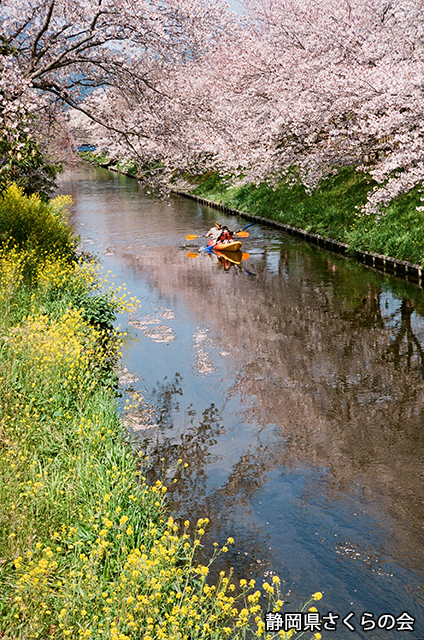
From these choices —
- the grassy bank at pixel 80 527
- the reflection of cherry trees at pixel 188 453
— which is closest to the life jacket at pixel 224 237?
the grassy bank at pixel 80 527

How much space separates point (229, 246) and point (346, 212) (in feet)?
16.4

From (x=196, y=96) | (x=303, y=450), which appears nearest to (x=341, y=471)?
(x=303, y=450)

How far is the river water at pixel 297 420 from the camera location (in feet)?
21.7

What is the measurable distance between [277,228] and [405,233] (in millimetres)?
10677

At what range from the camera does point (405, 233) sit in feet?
65.2

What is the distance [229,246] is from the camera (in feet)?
78.1

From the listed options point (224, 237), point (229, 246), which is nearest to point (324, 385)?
point (229, 246)

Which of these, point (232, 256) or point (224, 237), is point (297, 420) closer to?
point (232, 256)

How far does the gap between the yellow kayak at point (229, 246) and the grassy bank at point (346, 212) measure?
3821mm

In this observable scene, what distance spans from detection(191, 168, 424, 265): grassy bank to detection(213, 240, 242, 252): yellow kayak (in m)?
3.82

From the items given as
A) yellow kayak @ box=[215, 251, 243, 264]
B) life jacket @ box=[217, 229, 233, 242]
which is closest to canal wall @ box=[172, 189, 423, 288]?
yellow kayak @ box=[215, 251, 243, 264]

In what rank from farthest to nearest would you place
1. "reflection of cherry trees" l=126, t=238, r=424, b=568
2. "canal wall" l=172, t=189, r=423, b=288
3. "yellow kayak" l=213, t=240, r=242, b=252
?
"yellow kayak" l=213, t=240, r=242, b=252 < "canal wall" l=172, t=189, r=423, b=288 < "reflection of cherry trees" l=126, t=238, r=424, b=568

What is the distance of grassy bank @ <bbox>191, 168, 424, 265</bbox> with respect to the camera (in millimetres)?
20047

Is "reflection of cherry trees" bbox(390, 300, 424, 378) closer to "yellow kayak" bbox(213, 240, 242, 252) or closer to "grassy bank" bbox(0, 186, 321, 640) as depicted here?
"grassy bank" bbox(0, 186, 321, 640)
